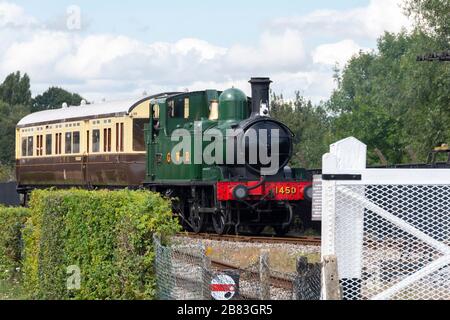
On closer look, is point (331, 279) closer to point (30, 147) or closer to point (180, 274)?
point (180, 274)

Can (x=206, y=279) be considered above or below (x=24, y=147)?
below

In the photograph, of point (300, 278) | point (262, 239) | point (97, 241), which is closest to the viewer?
point (300, 278)

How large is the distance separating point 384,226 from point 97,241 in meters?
4.89

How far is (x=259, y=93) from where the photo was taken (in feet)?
75.2

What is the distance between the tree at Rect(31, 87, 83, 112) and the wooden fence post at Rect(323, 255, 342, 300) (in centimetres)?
10774

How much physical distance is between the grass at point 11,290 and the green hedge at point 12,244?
518 millimetres

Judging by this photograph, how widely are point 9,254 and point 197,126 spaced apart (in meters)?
6.92

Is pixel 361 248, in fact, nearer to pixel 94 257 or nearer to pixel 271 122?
pixel 94 257

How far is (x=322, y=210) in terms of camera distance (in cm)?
747

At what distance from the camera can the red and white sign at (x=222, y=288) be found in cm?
930

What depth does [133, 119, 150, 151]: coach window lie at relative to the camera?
1021 inches

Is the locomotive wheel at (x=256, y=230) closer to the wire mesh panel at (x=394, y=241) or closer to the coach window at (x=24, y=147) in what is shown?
the coach window at (x=24, y=147)

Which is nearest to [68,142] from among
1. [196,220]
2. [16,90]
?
[196,220]

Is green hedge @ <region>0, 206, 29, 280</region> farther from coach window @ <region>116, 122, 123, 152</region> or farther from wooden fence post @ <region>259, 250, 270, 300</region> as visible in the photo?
wooden fence post @ <region>259, 250, 270, 300</region>
